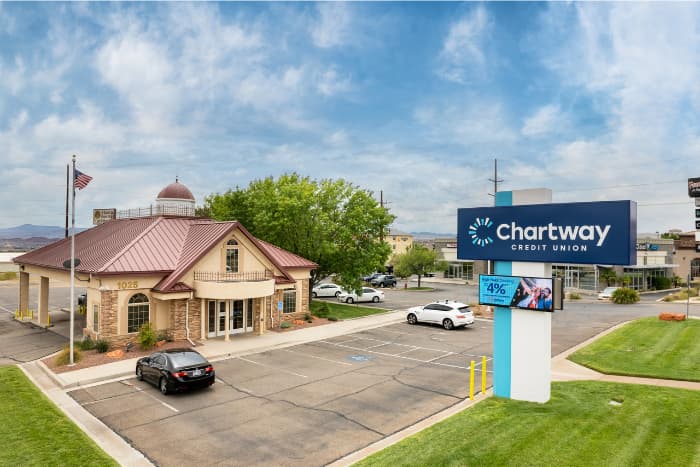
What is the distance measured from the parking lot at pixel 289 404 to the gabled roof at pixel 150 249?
6.50m

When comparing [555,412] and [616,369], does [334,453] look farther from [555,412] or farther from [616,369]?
[616,369]

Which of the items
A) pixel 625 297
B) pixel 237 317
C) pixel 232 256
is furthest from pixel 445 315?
pixel 625 297

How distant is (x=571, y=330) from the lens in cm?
2775

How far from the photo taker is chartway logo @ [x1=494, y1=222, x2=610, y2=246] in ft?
41.5

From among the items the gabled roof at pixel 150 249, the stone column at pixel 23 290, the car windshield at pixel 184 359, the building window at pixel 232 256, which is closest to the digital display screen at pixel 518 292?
the car windshield at pixel 184 359

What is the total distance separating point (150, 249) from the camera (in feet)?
82.7

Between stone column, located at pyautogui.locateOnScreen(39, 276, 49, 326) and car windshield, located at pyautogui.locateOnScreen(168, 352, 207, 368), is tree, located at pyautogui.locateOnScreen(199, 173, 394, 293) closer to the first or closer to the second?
stone column, located at pyautogui.locateOnScreen(39, 276, 49, 326)

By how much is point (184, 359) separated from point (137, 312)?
8641mm

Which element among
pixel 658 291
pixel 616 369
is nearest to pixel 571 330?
pixel 616 369

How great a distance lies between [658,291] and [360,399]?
53.2m

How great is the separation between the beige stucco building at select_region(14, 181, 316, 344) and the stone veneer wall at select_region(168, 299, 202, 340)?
0.17 ft

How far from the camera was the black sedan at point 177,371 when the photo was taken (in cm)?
1536

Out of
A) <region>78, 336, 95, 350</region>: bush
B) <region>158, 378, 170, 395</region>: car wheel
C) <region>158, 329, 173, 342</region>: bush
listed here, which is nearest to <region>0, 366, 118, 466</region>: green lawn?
<region>158, 378, 170, 395</region>: car wheel

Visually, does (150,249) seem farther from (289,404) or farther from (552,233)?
(552,233)
